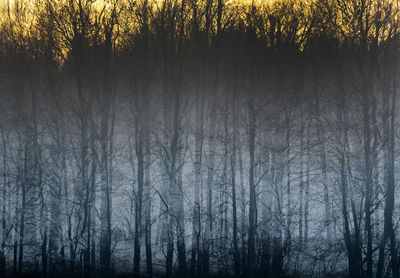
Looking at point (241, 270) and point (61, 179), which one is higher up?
point (61, 179)

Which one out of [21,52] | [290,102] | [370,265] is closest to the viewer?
[370,265]

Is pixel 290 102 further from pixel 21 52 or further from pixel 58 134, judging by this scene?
pixel 21 52

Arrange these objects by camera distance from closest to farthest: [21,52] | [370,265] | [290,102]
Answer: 1. [370,265]
2. [290,102]
3. [21,52]

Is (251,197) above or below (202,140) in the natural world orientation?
below

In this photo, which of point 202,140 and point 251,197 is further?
point 202,140

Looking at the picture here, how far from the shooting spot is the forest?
428 inches

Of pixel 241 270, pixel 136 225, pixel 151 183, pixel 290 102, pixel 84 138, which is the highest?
pixel 290 102

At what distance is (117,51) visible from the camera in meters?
11.9

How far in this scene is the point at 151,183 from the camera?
11398mm

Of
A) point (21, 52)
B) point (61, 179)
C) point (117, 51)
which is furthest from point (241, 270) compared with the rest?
point (21, 52)

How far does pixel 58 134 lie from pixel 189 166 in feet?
10.8

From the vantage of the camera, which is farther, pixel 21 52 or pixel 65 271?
pixel 21 52

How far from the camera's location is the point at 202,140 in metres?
11.3

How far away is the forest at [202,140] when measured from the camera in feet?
35.7
